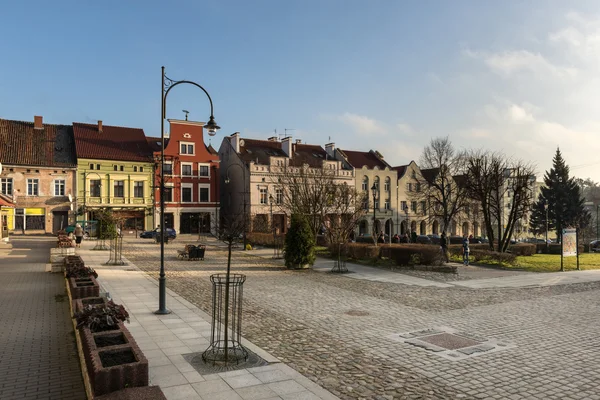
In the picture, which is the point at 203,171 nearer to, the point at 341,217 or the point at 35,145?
the point at 35,145

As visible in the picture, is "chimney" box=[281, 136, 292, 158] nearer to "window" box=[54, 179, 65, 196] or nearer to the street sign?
"window" box=[54, 179, 65, 196]

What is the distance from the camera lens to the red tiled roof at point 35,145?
46375 mm

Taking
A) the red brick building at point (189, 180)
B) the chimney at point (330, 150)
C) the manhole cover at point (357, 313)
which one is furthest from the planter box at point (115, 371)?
the chimney at point (330, 150)

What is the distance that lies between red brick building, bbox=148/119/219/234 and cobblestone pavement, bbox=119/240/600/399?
36.0m

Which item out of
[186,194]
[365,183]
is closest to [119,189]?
[186,194]

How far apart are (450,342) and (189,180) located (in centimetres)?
4769

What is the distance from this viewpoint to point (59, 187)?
4731 centimetres

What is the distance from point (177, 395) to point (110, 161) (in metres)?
48.8

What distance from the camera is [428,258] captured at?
21.1m

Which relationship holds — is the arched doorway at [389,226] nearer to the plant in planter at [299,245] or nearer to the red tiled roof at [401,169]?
the red tiled roof at [401,169]

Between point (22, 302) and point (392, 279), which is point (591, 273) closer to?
point (392, 279)

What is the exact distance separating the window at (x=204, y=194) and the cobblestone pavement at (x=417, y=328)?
37.1 metres

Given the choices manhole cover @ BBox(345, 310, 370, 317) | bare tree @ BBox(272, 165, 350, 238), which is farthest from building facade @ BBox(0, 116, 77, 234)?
manhole cover @ BBox(345, 310, 370, 317)

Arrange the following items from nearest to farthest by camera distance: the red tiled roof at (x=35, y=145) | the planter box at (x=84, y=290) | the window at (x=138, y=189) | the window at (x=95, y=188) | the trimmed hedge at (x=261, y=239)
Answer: the planter box at (x=84, y=290) < the trimmed hedge at (x=261, y=239) < the red tiled roof at (x=35, y=145) < the window at (x=95, y=188) < the window at (x=138, y=189)
